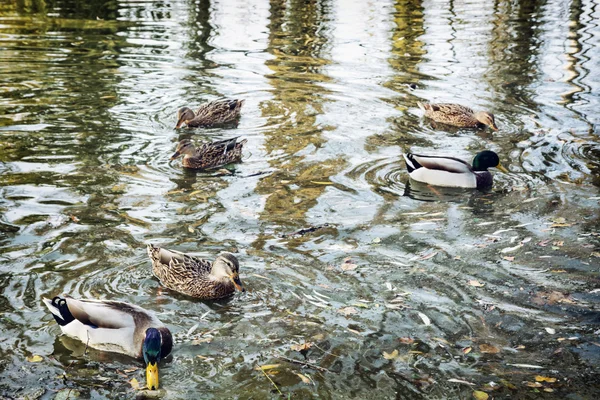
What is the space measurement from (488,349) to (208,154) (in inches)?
225

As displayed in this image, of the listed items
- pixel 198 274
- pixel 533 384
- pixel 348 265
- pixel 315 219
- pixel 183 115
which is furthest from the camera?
pixel 183 115

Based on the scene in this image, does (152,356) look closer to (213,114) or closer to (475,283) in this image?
(475,283)

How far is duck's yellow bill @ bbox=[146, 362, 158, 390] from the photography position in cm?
563

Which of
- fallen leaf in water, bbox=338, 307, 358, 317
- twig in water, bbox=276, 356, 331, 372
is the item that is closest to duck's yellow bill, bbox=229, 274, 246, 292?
fallen leaf in water, bbox=338, 307, 358, 317

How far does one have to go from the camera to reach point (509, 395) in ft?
18.4

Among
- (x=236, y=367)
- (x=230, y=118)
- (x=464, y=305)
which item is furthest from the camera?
(x=230, y=118)

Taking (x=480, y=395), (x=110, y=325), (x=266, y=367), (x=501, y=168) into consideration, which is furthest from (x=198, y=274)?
(x=501, y=168)

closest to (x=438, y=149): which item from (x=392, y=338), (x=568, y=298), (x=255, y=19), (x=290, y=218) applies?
(x=290, y=218)

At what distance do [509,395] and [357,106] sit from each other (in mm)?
8925

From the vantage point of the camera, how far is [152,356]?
5664mm

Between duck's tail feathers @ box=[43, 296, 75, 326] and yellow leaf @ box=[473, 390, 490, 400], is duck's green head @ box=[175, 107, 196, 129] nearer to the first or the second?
duck's tail feathers @ box=[43, 296, 75, 326]

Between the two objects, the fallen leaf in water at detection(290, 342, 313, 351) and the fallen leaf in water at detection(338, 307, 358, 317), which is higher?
the fallen leaf in water at detection(338, 307, 358, 317)

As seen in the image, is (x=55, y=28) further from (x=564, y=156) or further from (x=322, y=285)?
(x=322, y=285)

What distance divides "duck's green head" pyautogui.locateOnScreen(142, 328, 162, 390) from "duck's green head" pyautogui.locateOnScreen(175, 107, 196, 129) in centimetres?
723
